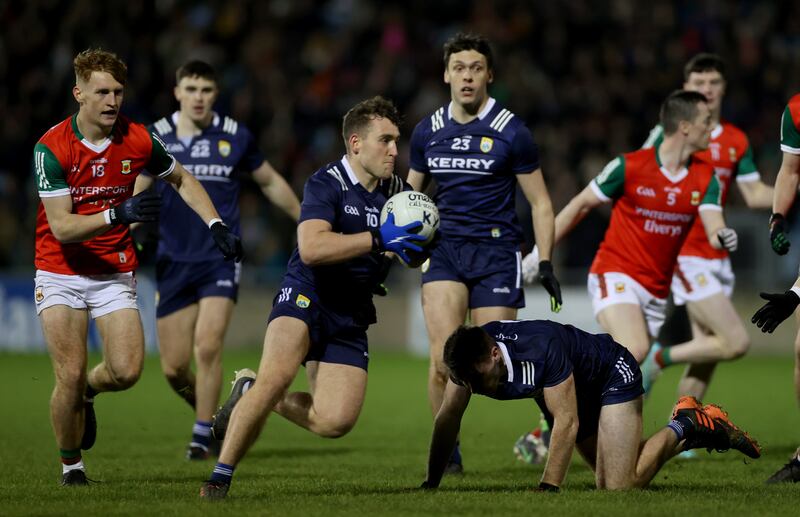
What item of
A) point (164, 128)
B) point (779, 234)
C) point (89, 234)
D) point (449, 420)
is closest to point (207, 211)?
point (89, 234)

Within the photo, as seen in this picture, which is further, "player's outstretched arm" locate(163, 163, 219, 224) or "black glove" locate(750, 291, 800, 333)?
"player's outstretched arm" locate(163, 163, 219, 224)

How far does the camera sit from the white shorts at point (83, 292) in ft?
26.3

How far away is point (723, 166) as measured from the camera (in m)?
11.2

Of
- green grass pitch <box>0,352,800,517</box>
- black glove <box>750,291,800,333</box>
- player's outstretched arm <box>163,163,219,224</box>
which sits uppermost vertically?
player's outstretched arm <box>163,163,219,224</box>

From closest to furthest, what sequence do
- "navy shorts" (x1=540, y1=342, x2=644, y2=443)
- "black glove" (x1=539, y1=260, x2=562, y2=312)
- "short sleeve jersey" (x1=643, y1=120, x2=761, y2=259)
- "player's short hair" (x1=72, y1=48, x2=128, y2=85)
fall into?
"navy shorts" (x1=540, y1=342, x2=644, y2=443) < "player's short hair" (x1=72, y1=48, x2=128, y2=85) < "black glove" (x1=539, y1=260, x2=562, y2=312) < "short sleeve jersey" (x1=643, y1=120, x2=761, y2=259)

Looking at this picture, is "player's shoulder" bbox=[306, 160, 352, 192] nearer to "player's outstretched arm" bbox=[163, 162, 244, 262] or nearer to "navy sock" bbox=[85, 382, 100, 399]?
"player's outstretched arm" bbox=[163, 162, 244, 262]

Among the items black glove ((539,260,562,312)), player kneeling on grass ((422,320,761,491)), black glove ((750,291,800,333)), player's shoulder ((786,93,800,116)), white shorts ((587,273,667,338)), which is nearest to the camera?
player kneeling on grass ((422,320,761,491))

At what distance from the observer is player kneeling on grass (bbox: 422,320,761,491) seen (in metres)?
7.03

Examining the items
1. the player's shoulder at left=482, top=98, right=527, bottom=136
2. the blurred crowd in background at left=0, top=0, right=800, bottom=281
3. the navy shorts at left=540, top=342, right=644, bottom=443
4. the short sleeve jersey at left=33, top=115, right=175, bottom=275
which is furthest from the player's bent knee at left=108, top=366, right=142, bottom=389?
the blurred crowd in background at left=0, top=0, right=800, bottom=281

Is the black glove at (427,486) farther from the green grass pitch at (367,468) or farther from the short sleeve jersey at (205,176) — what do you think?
the short sleeve jersey at (205,176)

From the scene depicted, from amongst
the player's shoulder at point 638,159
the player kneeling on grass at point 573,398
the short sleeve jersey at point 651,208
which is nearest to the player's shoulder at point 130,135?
the player kneeling on grass at point 573,398

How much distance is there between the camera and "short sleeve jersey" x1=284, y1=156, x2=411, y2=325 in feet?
24.5

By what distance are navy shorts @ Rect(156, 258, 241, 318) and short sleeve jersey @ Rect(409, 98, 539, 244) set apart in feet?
6.62

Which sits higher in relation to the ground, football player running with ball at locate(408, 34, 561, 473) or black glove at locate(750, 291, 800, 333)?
football player running with ball at locate(408, 34, 561, 473)
